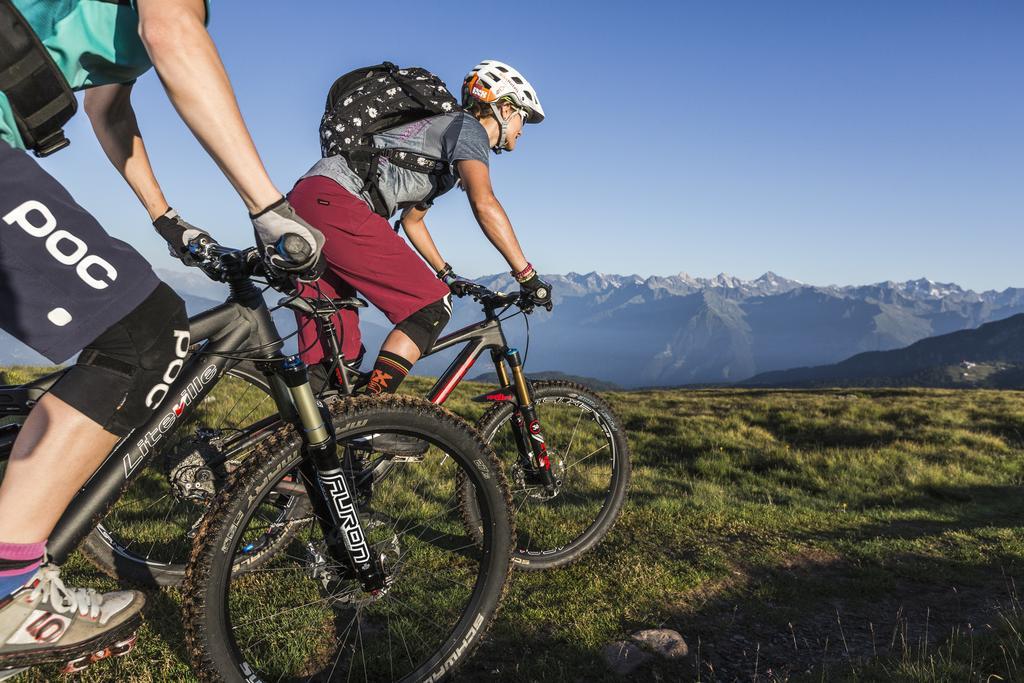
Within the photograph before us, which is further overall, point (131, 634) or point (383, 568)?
point (383, 568)

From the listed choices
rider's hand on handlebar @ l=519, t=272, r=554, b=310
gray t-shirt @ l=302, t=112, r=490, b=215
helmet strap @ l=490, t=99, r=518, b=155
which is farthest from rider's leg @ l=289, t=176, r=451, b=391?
helmet strap @ l=490, t=99, r=518, b=155

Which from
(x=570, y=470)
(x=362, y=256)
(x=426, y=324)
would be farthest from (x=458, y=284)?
(x=570, y=470)

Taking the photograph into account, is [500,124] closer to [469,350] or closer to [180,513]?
[469,350]

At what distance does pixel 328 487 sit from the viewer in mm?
2857

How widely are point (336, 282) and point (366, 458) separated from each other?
1.64 metres

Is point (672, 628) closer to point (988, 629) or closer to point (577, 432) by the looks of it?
point (577, 432)

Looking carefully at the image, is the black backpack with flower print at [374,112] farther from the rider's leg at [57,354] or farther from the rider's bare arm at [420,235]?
the rider's leg at [57,354]

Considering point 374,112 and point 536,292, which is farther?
point 536,292

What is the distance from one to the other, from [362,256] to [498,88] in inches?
74.5

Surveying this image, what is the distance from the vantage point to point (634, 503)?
685 cm

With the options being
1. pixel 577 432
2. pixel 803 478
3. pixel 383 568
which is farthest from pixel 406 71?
pixel 803 478

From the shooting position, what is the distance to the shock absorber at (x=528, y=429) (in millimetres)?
5082

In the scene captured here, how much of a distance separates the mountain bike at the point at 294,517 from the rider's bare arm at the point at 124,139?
696 mm

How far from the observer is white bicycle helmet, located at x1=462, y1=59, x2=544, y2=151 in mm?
4980
